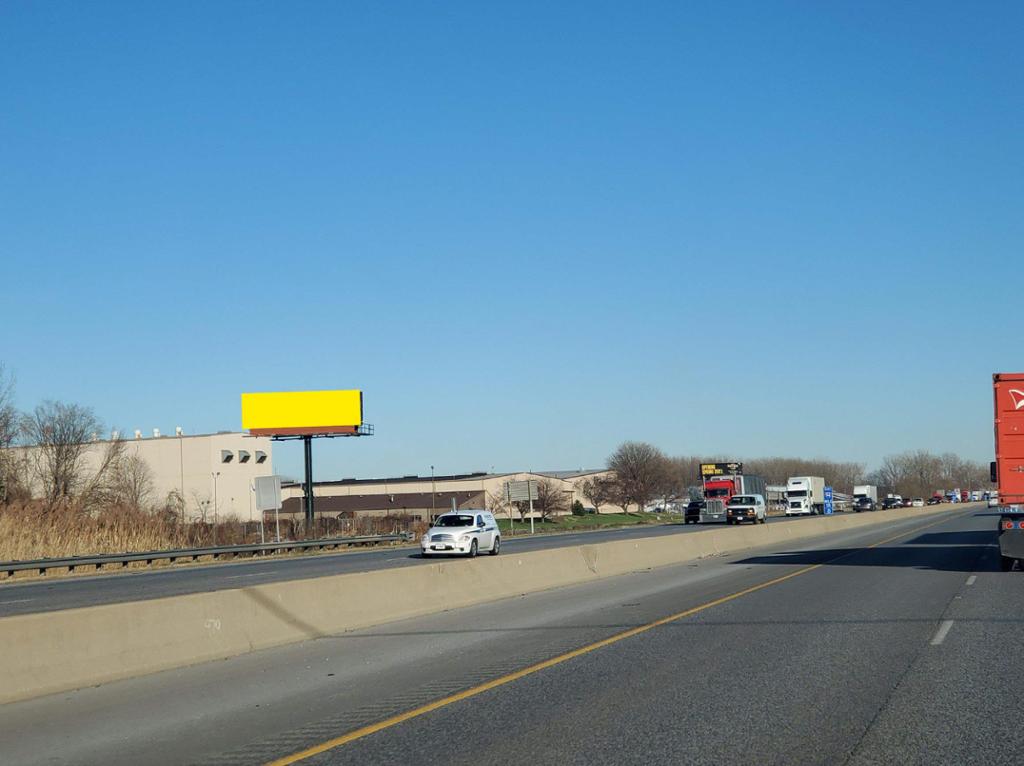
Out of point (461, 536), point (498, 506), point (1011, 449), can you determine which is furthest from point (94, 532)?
point (498, 506)

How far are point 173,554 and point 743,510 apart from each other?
44.4 m

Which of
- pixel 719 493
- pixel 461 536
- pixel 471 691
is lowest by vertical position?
pixel 719 493

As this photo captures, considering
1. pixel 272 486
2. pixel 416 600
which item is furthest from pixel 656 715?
pixel 272 486

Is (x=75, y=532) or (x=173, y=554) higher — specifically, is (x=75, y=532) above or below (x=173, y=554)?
above

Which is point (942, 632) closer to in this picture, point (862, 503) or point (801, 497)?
point (801, 497)

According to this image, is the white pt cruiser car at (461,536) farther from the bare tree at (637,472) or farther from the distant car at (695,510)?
the bare tree at (637,472)

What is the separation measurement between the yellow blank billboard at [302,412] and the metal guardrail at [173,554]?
80.2ft

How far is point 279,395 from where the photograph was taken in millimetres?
84125

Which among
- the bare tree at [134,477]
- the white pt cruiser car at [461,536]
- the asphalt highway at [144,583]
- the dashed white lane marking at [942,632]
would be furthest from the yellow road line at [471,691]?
the bare tree at [134,477]

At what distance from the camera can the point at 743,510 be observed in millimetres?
76250

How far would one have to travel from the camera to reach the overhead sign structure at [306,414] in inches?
3273

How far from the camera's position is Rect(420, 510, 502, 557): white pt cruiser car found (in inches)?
1554

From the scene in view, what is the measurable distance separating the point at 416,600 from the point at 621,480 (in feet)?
455

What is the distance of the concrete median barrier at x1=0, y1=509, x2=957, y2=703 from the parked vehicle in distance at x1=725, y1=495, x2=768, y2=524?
2015 inches
